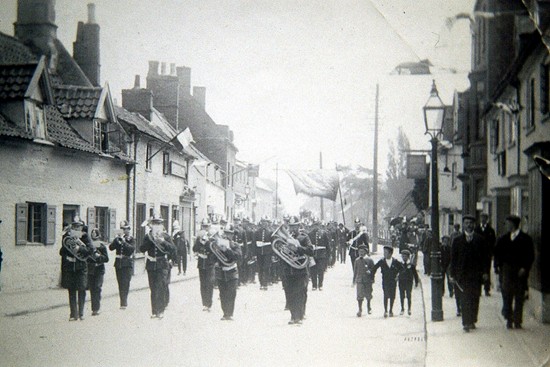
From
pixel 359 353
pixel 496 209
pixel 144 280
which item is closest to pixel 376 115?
pixel 496 209

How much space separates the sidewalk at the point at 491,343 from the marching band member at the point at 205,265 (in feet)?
14.2

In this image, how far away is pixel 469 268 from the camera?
8445mm

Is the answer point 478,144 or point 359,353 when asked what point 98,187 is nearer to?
point 359,353

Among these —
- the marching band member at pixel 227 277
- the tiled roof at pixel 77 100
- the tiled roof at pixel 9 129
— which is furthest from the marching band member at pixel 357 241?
the tiled roof at pixel 9 129

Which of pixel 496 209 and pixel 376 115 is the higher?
pixel 376 115

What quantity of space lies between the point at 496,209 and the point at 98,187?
5.81m

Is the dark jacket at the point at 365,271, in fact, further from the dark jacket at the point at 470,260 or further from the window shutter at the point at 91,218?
the window shutter at the point at 91,218

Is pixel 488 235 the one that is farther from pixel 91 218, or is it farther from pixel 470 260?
pixel 91 218

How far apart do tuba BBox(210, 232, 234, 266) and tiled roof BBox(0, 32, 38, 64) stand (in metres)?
4.53

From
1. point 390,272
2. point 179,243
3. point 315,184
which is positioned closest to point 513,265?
point 390,272

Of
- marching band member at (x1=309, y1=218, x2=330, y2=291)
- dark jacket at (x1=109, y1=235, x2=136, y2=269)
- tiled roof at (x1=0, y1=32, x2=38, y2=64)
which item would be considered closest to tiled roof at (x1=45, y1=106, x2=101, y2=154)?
tiled roof at (x1=0, y1=32, x2=38, y2=64)

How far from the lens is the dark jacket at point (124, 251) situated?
36.9ft

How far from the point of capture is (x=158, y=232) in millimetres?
11008

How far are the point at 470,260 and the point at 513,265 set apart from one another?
65.6 inches
